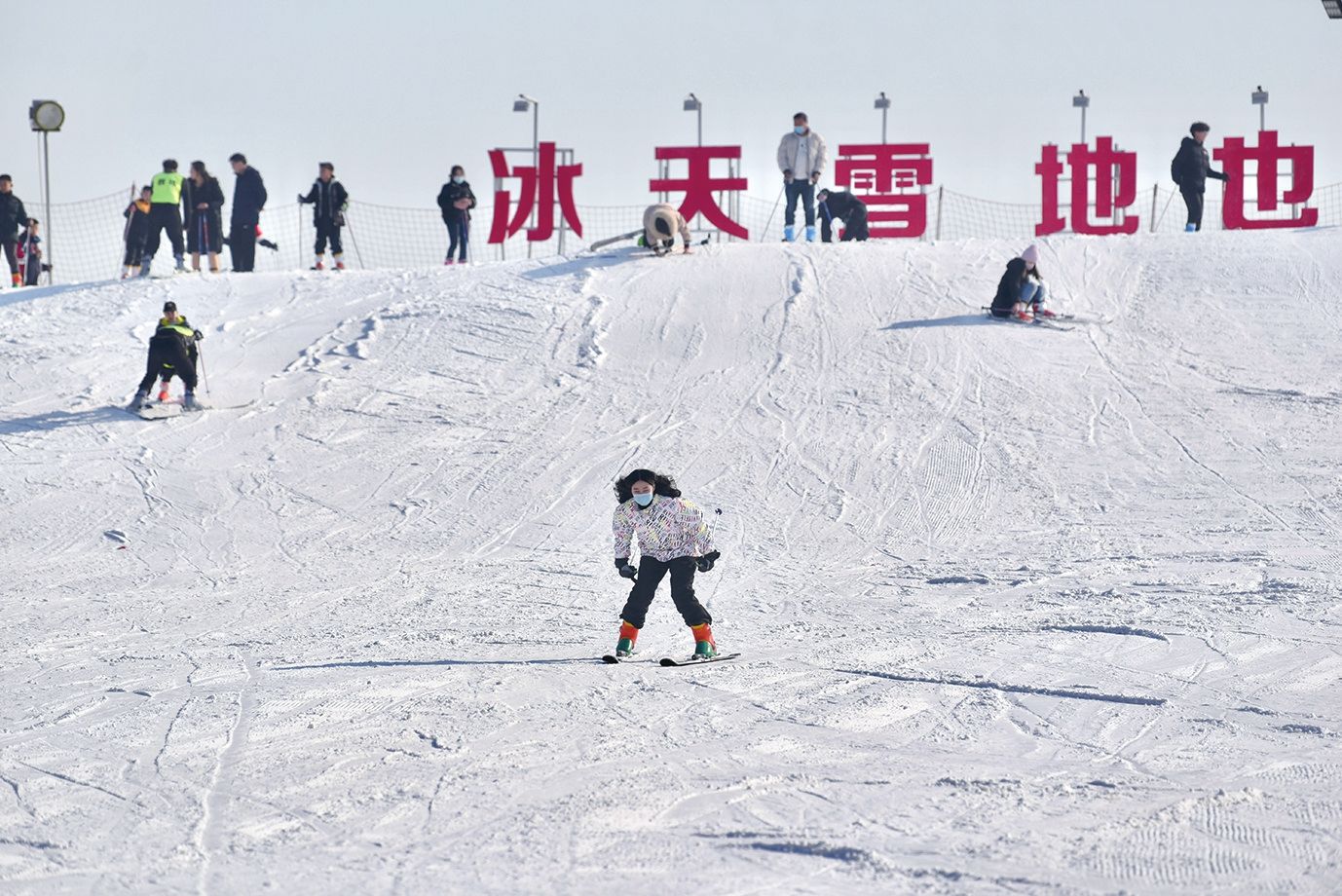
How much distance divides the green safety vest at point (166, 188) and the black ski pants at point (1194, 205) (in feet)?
44.9

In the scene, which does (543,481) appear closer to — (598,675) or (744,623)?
(744,623)

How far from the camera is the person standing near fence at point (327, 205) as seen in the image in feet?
70.5

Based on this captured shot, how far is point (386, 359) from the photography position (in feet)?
62.7

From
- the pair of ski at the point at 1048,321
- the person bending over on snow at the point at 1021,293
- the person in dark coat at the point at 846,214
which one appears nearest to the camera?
the person bending over on snow at the point at 1021,293

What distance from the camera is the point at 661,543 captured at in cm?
942

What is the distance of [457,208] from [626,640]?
46.2ft

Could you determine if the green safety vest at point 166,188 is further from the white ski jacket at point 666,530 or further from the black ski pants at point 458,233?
the white ski jacket at point 666,530

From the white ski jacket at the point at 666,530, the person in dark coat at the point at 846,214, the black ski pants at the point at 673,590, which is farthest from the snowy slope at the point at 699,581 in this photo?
the person in dark coat at the point at 846,214

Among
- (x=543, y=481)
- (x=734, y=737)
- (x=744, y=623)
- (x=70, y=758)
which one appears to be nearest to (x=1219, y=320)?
(x=543, y=481)

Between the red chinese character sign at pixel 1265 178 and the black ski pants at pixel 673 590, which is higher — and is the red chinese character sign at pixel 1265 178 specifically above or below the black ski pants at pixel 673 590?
above

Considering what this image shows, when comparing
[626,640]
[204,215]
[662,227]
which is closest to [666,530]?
[626,640]

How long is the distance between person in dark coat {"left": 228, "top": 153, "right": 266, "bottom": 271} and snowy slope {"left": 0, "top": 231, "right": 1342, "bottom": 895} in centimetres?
85

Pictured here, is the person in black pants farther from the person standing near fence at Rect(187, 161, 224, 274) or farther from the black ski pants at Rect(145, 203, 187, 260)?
the black ski pants at Rect(145, 203, 187, 260)

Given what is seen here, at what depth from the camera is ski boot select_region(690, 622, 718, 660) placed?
946 centimetres
